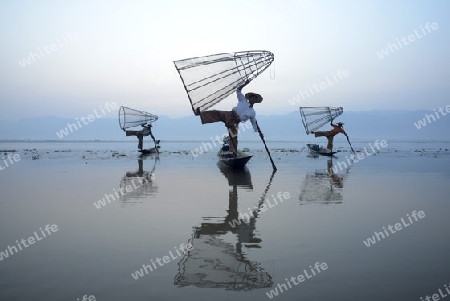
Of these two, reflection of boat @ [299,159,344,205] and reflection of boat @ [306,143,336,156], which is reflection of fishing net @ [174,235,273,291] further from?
reflection of boat @ [306,143,336,156]

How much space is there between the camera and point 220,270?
6055 mm

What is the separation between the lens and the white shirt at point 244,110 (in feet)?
78.7

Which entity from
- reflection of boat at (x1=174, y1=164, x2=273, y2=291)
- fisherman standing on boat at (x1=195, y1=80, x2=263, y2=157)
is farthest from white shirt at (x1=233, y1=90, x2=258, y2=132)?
reflection of boat at (x1=174, y1=164, x2=273, y2=291)

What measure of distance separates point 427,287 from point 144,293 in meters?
3.93

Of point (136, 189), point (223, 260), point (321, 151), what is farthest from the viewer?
point (321, 151)

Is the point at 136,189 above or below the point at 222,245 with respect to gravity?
above

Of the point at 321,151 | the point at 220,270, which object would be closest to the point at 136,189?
the point at 220,270

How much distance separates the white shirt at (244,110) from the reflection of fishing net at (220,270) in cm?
1710

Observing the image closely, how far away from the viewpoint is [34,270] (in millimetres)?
5930

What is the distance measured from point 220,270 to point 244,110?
18597 millimetres

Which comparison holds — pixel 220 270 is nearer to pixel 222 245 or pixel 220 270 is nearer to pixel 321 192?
pixel 222 245

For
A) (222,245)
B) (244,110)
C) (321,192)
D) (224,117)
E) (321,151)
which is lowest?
(321,151)

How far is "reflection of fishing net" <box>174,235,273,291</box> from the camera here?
18.0ft

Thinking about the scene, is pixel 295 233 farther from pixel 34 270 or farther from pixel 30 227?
pixel 30 227
